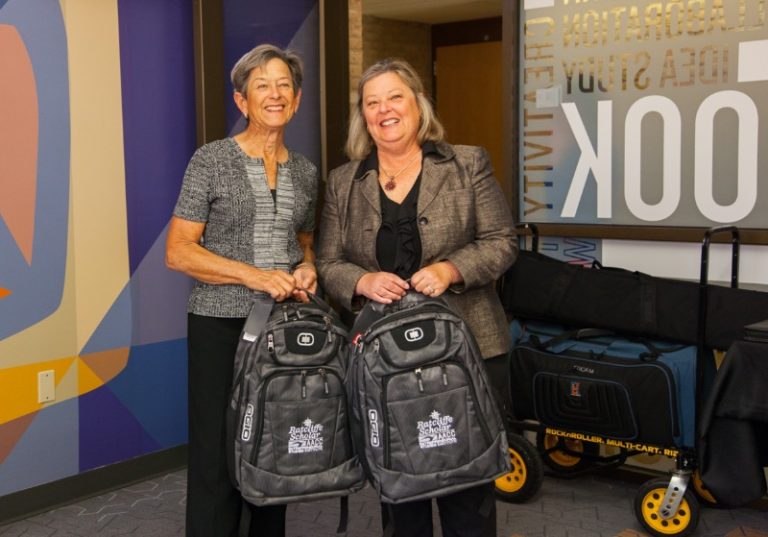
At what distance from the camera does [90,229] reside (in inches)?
158

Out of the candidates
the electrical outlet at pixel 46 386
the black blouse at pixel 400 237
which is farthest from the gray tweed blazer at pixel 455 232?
the electrical outlet at pixel 46 386

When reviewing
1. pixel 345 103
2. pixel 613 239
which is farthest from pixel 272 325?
pixel 345 103

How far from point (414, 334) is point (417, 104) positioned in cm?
70

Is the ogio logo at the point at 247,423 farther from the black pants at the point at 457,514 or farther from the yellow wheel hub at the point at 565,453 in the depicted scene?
the yellow wheel hub at the point at 565,453

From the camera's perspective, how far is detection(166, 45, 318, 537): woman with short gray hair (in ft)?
8.88

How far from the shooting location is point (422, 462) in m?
2.39

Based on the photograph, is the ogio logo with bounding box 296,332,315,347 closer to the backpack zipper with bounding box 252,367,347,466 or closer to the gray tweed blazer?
the backpack zipper with bounding box 252,367,347,466

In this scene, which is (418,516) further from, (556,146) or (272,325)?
(556,146)

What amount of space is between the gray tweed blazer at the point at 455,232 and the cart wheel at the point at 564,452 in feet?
4.93

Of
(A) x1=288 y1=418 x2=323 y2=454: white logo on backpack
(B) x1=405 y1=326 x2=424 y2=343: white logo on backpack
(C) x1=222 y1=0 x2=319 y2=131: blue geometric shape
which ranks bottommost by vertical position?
(A) x1=288 y1=418 x2=323 y2=454: white logo on backpack

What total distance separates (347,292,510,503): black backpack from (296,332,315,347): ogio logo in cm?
13

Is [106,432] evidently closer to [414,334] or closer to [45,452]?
[45,452]

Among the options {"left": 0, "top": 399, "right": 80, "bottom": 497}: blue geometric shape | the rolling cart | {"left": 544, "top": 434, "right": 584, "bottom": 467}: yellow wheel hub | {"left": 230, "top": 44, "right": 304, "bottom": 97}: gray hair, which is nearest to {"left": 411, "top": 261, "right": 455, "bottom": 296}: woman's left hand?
{"left": 230, "top": 44, "right": 304, "bottom": 97}: gray hair

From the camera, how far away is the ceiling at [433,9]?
10266 mm
